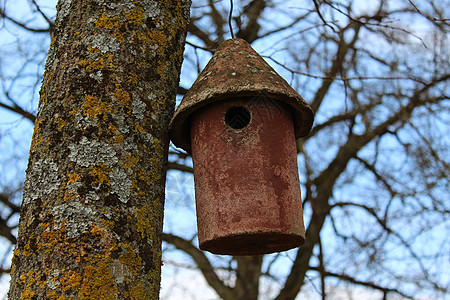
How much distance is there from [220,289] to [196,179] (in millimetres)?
5060

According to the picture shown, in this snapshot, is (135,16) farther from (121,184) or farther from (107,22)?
(121,184)

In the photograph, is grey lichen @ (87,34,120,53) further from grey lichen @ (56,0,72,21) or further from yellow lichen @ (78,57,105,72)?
grey lichen @ (56,0,72,21)

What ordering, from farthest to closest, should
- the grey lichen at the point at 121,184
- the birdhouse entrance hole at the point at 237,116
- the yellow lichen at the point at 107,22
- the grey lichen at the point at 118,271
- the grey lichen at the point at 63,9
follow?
the birdhouse entrance hole at the point at 237,116
the grey lichen at the point at 63,9
the yellow lichen at the point at 107,22
the grey lichen at the point at 121,184
the grey lichen at the point at 118,271

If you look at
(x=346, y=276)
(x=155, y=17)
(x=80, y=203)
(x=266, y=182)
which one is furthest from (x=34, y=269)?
(x=346, y=276)

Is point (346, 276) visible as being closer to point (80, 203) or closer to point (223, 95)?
point (223, 95)

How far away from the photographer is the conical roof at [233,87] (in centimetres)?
219

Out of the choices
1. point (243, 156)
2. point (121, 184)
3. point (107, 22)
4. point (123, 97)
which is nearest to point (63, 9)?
point (107, 22)

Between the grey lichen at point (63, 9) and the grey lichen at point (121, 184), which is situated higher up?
the grey lichen at point (63, 9)

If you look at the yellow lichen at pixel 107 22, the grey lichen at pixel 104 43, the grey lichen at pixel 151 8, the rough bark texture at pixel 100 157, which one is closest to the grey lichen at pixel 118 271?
the rough bark texture at pixel 100 157

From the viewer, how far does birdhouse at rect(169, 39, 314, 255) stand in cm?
212

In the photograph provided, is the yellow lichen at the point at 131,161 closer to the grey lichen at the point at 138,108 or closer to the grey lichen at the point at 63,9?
the grey lichen at the point at 138,108

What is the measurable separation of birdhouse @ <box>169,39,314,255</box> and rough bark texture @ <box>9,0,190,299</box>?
0.21 metres

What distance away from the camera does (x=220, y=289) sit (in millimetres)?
7020

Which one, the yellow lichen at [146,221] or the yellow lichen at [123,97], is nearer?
the yellow lichen at [146,221]
